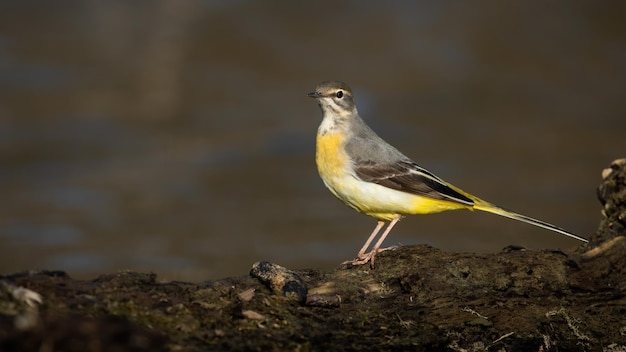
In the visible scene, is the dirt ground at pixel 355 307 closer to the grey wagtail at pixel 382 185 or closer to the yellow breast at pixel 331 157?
the grey wagtail at pixel 382 185

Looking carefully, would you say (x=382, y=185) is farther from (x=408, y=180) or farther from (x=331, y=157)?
(x=331, y=157)

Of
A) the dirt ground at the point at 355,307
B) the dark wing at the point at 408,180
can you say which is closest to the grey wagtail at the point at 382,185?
the dark wing at the point at 408,180

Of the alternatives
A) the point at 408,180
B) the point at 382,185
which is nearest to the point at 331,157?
the point at 382,185

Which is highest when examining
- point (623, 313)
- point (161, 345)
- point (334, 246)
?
point (334, 246)


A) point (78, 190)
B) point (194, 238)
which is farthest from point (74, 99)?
point (194, 238)

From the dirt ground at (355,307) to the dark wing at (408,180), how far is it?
121 centimetres

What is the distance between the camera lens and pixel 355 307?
7.88m

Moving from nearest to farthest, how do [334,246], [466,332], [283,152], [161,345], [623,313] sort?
[161,345] < [466,332] < [623,313] < [334,246] < [283,152]

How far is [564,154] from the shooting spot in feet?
77.0

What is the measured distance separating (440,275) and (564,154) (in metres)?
15.7

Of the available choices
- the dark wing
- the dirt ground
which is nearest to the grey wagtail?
the dark wing

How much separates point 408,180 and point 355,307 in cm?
269

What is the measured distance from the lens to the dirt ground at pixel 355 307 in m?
6.17

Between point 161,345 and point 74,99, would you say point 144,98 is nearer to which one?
point 74,99
